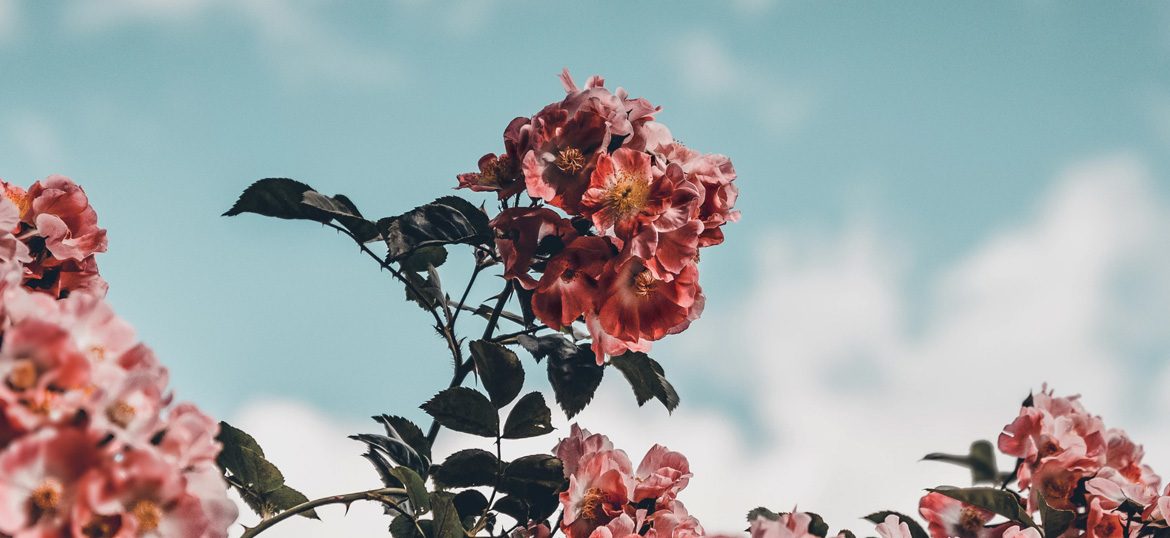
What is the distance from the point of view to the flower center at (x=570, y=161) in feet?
6.22

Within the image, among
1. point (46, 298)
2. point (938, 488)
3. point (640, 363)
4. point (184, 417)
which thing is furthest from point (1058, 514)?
point (46, 298)

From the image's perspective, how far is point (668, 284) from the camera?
192 centimetres

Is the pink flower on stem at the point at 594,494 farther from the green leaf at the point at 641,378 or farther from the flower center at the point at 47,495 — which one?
the flower center at the point at 47,495

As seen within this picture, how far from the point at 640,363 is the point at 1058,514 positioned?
3.10ft

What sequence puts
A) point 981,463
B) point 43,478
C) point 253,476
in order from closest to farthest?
point 43,478
point 253,476
point 981,463

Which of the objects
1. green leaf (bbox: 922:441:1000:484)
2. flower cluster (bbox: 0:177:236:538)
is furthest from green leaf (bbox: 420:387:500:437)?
green leaf (bbox: 922:441:1000:484)

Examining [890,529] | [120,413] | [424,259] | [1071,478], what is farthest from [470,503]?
[1071,478]

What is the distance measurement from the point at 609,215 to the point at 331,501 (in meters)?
0.70

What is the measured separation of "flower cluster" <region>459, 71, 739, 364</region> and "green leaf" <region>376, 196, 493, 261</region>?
2.8 inches

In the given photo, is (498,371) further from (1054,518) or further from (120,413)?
(1054,518)

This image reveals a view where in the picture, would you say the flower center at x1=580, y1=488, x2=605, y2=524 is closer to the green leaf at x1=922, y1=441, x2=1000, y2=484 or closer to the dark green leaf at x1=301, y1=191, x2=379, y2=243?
the dark green leaf at x1=301, y1=191, x2=379, y2=243

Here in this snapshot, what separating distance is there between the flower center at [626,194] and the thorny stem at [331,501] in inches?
25.0

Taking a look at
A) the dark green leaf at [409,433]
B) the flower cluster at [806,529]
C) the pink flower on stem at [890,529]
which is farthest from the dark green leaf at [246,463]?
the pink flower on stem at [890,529]

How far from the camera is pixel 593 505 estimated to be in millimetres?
1900
